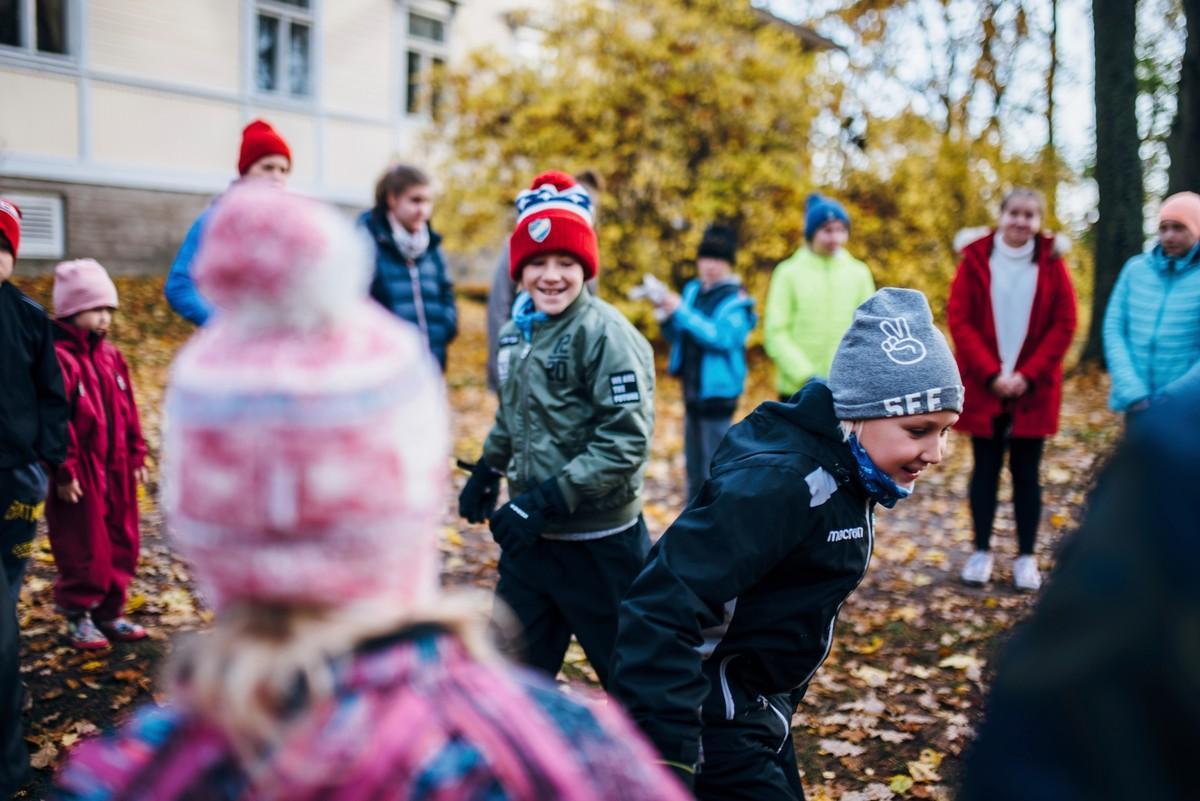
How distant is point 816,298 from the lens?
6.59 meters

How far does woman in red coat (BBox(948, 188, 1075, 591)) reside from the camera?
18.9ft

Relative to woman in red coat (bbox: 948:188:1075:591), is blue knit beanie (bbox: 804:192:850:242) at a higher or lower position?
higher

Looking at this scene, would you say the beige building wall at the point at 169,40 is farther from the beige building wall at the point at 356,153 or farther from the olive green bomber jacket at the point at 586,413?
the olive green bomber jacket at the point at 586,413

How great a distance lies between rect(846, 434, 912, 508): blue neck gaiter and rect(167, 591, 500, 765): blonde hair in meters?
1.59

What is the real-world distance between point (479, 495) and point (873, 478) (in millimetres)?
1923

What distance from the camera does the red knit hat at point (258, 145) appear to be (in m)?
4.95

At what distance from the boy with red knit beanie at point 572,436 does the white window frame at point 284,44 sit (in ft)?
46.1

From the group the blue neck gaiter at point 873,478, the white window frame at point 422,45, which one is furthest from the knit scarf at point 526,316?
the white window frame at point 422,45

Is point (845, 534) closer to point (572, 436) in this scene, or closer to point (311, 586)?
point (572, 436)

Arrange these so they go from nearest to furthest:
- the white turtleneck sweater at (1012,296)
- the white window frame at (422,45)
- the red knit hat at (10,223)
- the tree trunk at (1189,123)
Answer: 1. the red knit hat at (10,223)
2. the white turtleneck sweater at (1012,296)
3. the tree trunk at (1189,123)
4. the white window frame at (422,45)

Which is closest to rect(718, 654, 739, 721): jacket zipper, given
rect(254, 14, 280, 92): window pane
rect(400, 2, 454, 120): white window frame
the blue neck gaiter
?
the blue neck gaiter

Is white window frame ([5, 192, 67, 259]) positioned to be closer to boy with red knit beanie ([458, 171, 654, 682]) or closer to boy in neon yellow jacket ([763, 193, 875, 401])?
boy in neon yellow jacket ([763, 193, 875, 401])

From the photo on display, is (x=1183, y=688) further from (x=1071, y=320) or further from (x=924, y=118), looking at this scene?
(x=924, y=118)

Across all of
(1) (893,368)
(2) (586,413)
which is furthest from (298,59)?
(1) (893,368)
